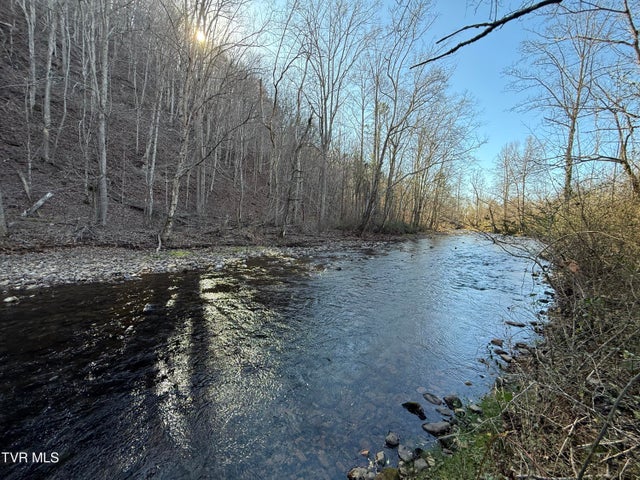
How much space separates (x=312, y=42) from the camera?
17438 millimetres

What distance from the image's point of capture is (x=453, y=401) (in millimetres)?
3447

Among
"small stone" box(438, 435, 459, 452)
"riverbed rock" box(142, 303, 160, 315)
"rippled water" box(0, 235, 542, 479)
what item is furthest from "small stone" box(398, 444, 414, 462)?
"riverbed rock" box(142, 303, 160, 315)

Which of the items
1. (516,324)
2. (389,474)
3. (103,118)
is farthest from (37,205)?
(516,324)

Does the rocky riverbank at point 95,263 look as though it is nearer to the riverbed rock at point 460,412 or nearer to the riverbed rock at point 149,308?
the riverbed rock at point 149,308

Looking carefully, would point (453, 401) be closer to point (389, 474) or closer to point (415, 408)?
point (415, 408)

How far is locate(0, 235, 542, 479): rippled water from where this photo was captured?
256 centimetres

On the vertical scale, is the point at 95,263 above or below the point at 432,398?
above

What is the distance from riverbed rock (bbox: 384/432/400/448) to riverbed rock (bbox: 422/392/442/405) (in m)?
0.82

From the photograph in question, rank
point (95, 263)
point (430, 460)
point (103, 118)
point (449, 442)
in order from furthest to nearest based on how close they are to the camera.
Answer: point (103, 118) → point (95, 263) → point (449, 442) → point (430, 460)

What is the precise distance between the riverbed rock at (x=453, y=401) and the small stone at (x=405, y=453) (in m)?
0.97

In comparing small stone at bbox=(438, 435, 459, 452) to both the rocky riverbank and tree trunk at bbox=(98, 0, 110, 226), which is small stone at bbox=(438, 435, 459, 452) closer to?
the rocky riverbank

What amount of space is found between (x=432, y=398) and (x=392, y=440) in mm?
974

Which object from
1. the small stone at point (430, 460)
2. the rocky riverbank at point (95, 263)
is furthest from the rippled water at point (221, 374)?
the rocky riverbank at point (95, 263)

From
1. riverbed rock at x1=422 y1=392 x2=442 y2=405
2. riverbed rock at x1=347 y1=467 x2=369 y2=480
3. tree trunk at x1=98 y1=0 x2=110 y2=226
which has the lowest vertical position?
riverbed rock at x1=347 y1=467 x2=369 y2=480
